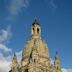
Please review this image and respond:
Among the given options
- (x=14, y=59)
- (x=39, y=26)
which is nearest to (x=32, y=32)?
(x=39, y=26)

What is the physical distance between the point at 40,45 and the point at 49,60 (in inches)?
164

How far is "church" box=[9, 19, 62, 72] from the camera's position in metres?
80.1

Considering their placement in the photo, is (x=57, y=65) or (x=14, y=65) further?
(x=57, y=65)

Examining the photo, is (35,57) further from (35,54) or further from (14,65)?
(14,65)

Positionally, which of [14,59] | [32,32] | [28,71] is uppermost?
[32,32]

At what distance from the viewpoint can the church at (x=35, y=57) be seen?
80.1 m

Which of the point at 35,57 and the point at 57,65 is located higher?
the point at 57,65

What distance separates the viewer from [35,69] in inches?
3115

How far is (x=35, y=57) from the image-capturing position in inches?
3157

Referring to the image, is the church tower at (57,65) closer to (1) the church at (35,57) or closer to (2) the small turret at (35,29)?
(1) the church at (35,57)

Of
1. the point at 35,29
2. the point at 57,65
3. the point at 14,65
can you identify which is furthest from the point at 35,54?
the point at 35,29

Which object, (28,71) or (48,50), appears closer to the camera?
(28,71)

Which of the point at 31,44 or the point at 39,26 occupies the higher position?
the point at 39,26

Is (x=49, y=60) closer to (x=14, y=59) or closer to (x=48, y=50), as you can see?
(x=48, y=50)
